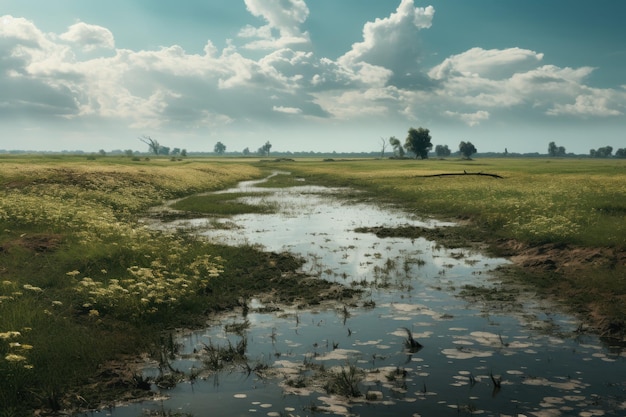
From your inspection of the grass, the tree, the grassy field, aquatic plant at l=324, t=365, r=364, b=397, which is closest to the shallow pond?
aquatic plant at l=324, t=365, r=364, b=397

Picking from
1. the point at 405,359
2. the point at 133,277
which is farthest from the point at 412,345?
the point at 133,277

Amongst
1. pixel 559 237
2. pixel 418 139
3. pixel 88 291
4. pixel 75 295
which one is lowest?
pixel 75 295

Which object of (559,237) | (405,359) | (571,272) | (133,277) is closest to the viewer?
(405,359)

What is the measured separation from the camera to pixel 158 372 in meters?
10.4

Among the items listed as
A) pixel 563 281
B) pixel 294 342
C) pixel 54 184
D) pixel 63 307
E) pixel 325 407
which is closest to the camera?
pixel 325 407

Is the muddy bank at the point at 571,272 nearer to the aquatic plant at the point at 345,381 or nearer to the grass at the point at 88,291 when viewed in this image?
the aquatic plant at the point at 345,381

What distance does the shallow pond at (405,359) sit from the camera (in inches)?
343

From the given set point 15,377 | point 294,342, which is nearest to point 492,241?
point 294,342

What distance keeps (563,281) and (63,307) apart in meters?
17.3

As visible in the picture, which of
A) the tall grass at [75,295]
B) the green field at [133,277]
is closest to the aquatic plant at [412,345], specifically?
the green field at [133,277]

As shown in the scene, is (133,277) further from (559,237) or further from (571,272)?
(559,237)

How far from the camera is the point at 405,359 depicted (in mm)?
10703

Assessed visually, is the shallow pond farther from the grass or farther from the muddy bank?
the grass

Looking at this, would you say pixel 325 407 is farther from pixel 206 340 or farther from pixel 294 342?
pixel 206 340
